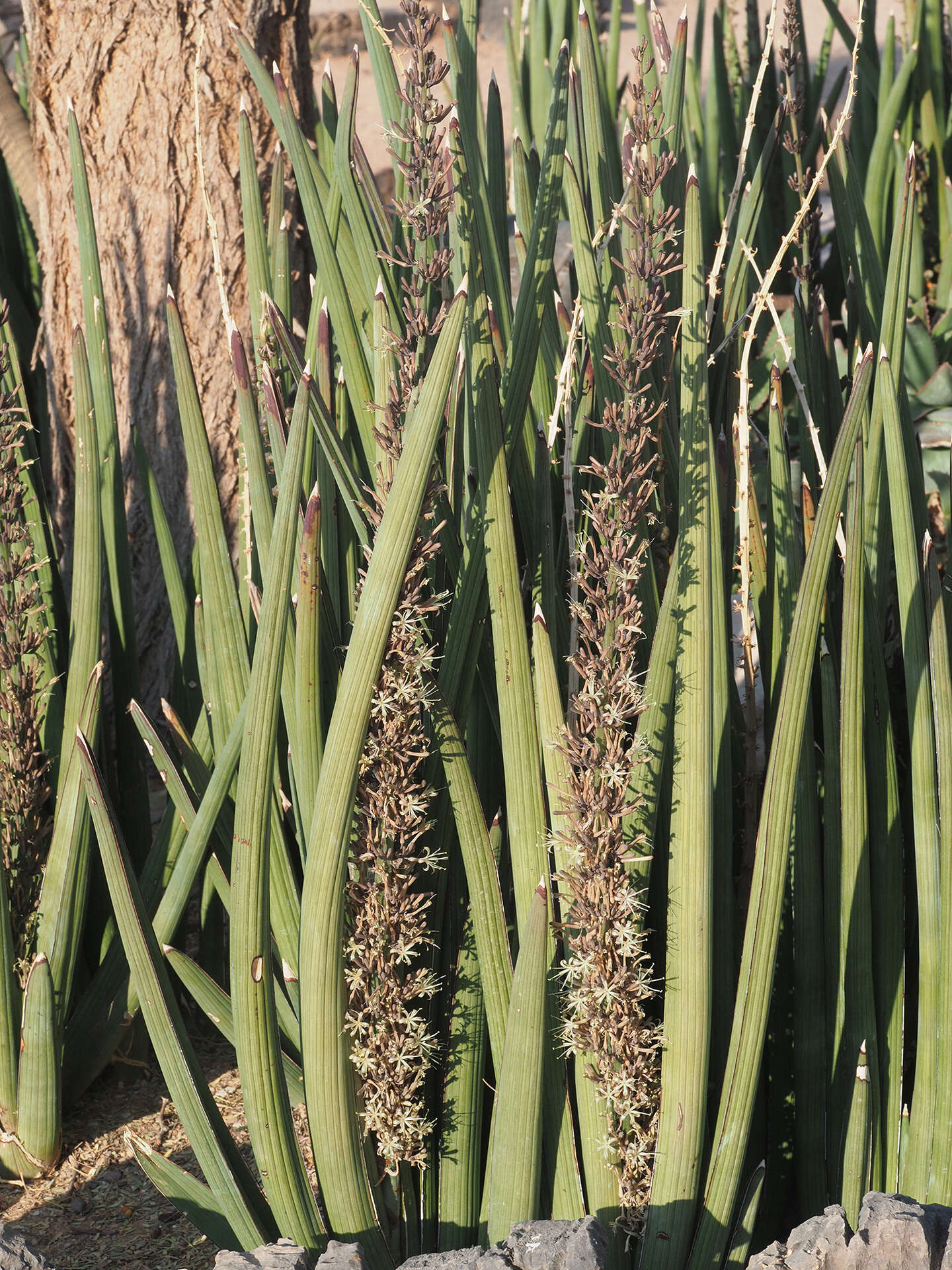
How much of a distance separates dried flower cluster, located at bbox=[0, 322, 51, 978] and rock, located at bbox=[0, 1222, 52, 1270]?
35cm

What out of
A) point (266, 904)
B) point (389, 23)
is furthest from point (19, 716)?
point (389, 23)

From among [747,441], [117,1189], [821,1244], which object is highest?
[747,441]

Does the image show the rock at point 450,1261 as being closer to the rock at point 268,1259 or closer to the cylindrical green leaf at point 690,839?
the rock at point 268,1259

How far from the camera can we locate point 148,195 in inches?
61.2

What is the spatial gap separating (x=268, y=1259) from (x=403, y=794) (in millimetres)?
312

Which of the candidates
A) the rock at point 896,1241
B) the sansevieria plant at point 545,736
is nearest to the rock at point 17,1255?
the sansevieria plant at point 545,736

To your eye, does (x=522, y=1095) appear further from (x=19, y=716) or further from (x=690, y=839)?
(x=19, y=716)

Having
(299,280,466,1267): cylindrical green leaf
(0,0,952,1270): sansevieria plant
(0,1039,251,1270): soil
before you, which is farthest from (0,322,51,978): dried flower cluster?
(299,280,466,1267): cylindrical green leaf

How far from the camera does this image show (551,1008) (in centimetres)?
79

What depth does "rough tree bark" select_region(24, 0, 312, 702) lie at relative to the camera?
5.05 ft

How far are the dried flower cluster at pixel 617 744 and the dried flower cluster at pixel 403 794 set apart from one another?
103 millimetres

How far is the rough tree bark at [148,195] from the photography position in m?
1.54

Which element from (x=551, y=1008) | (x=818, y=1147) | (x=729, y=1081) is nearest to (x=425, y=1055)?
(x=551, y=1008)

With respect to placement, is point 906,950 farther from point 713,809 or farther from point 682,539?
point 682,539
